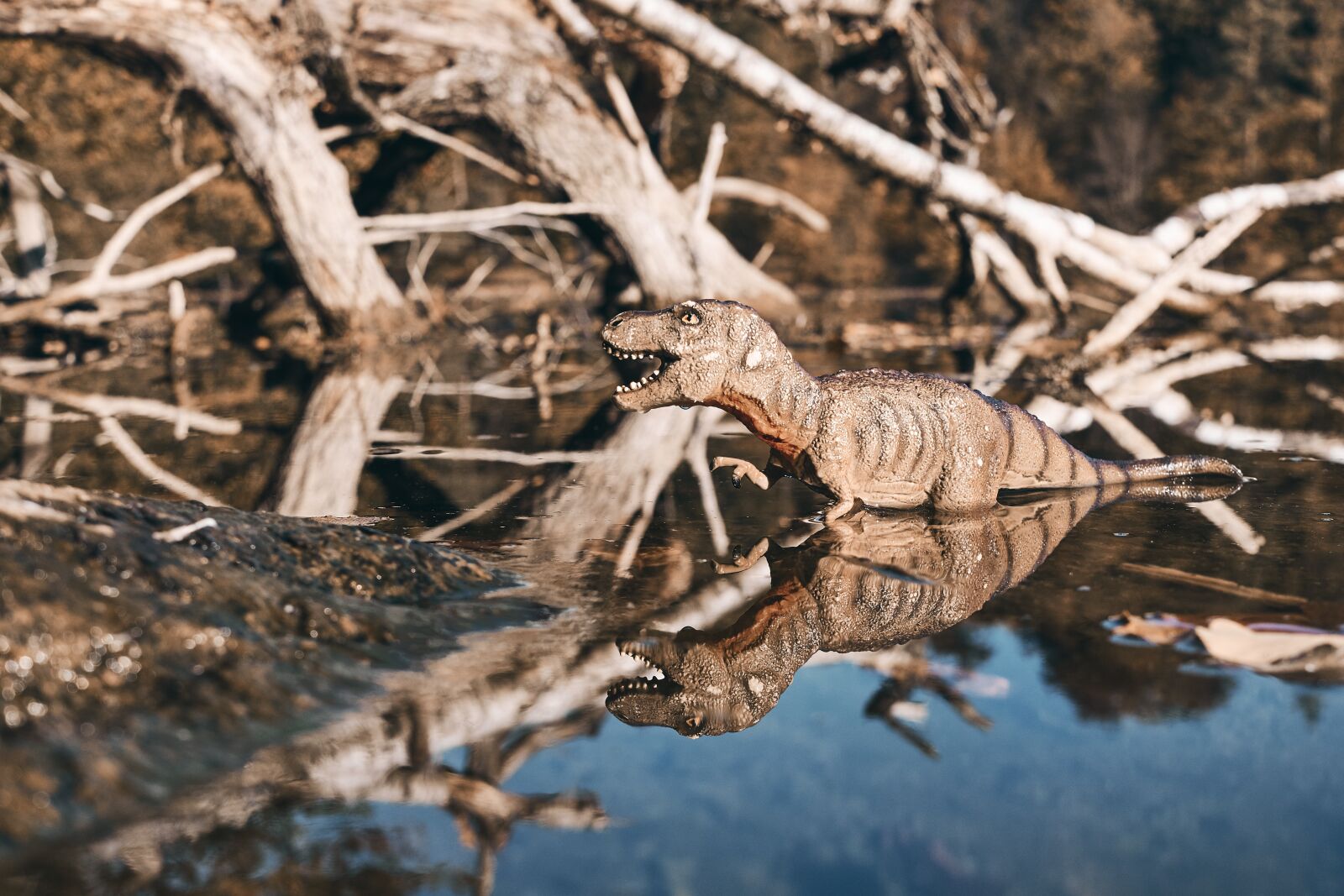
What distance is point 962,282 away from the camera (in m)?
14.9

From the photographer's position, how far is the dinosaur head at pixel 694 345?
15.0 feet

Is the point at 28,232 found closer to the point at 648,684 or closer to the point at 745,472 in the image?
the point at 745,472

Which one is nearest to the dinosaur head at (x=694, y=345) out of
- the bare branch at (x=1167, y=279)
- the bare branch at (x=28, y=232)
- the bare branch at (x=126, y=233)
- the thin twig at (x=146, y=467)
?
the thin twig at (x=146, y=467)

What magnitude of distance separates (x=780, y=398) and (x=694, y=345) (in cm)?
38

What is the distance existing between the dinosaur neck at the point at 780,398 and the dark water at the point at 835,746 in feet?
1.29

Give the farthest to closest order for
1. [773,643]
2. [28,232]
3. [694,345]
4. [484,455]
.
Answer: [28,232] → [484,455] → [694,345] → [773,643]

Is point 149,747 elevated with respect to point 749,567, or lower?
lower

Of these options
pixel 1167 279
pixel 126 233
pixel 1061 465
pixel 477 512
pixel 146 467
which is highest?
A: pixel 1167 279

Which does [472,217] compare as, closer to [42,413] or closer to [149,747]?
[42,413]

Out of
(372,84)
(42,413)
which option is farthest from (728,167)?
(42,413)

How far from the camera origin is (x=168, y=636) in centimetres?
283

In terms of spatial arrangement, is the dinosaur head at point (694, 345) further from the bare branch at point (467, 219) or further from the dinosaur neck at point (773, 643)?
the bare branch at point (467, 219)

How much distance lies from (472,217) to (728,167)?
17.1 metres

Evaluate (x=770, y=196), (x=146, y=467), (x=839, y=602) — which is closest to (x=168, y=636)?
(x=839, y=602)
